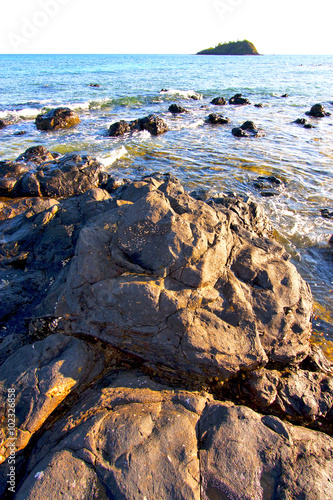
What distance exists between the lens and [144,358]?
11.3 ft

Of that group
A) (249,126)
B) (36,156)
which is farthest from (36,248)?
(249,126)

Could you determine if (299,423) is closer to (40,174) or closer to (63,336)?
(63,336)

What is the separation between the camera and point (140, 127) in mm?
16328

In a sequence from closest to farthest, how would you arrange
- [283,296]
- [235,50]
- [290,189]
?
[283,296], [290,189], [235,50]

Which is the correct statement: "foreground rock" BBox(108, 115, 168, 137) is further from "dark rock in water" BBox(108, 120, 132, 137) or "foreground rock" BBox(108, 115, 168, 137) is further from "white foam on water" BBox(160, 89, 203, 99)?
"white foam on water" BBox(160, 89, 203, 99)

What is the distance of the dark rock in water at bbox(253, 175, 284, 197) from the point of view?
940cm

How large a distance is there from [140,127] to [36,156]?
733 cm

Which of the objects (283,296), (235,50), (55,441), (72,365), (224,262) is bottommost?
(55,441)

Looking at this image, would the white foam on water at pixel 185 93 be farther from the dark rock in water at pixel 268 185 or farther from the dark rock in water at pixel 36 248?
the dark rock in water at pixel 36 248

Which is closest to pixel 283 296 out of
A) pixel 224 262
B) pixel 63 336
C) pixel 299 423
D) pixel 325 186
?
pixel 224 262

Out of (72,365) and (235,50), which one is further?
(235,50)

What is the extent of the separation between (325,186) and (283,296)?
7.95m

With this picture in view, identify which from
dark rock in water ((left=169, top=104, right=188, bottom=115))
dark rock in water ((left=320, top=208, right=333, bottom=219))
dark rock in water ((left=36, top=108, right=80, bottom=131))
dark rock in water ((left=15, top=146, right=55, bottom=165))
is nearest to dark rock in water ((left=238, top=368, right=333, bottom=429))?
dark rock in water ((left=320, top=208, right=333, bottom=219))

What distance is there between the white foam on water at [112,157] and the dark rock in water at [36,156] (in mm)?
2133
